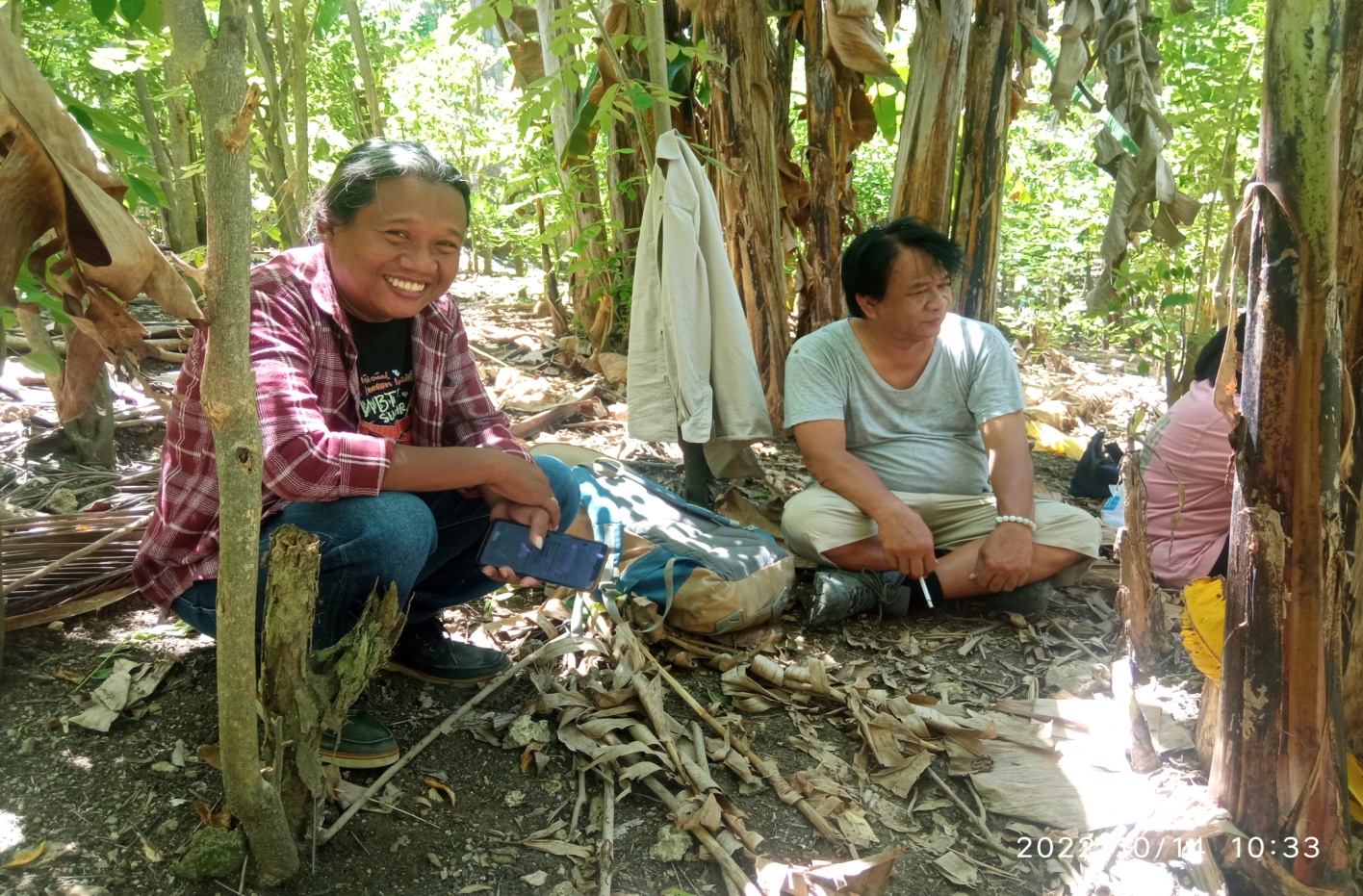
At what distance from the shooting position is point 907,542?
2836 mm

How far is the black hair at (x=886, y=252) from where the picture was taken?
114 inches

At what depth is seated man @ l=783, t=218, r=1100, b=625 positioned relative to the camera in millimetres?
2879

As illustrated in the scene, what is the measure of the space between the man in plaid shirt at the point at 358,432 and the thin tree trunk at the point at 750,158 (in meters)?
1.89

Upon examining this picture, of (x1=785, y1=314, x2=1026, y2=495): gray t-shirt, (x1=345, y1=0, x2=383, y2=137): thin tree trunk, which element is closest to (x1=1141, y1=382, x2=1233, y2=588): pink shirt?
(x1=785, y1=314, x2=1026, y2=495): gray t-shirt

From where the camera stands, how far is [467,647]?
2.30m

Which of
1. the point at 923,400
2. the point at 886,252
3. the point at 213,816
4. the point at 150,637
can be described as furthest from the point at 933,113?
the point at 213,816

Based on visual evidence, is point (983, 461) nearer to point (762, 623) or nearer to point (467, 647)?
point (762, 623)

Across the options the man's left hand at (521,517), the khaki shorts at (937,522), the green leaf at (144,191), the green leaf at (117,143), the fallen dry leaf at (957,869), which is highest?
the green leaf at (117,143)

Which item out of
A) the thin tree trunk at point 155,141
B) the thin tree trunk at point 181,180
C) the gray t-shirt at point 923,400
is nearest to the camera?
the gray t-shirt at point 923,400

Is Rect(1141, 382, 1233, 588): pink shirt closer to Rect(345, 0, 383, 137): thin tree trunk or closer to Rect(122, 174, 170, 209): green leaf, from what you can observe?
Rect(122, 174, 170, 209): green leaf

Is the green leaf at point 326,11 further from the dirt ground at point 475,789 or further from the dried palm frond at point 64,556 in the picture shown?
the dirt ground at point 475,789

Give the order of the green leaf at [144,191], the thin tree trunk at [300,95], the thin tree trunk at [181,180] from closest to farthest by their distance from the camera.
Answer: the green leaf at [144,191]
the thin tree trunk at [300,95]
the thin tree trunk at [181,180]

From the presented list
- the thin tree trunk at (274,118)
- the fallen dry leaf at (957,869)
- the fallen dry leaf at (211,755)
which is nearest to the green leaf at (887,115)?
the thin tree trunk at (274,118)

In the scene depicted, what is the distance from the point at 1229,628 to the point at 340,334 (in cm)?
179
